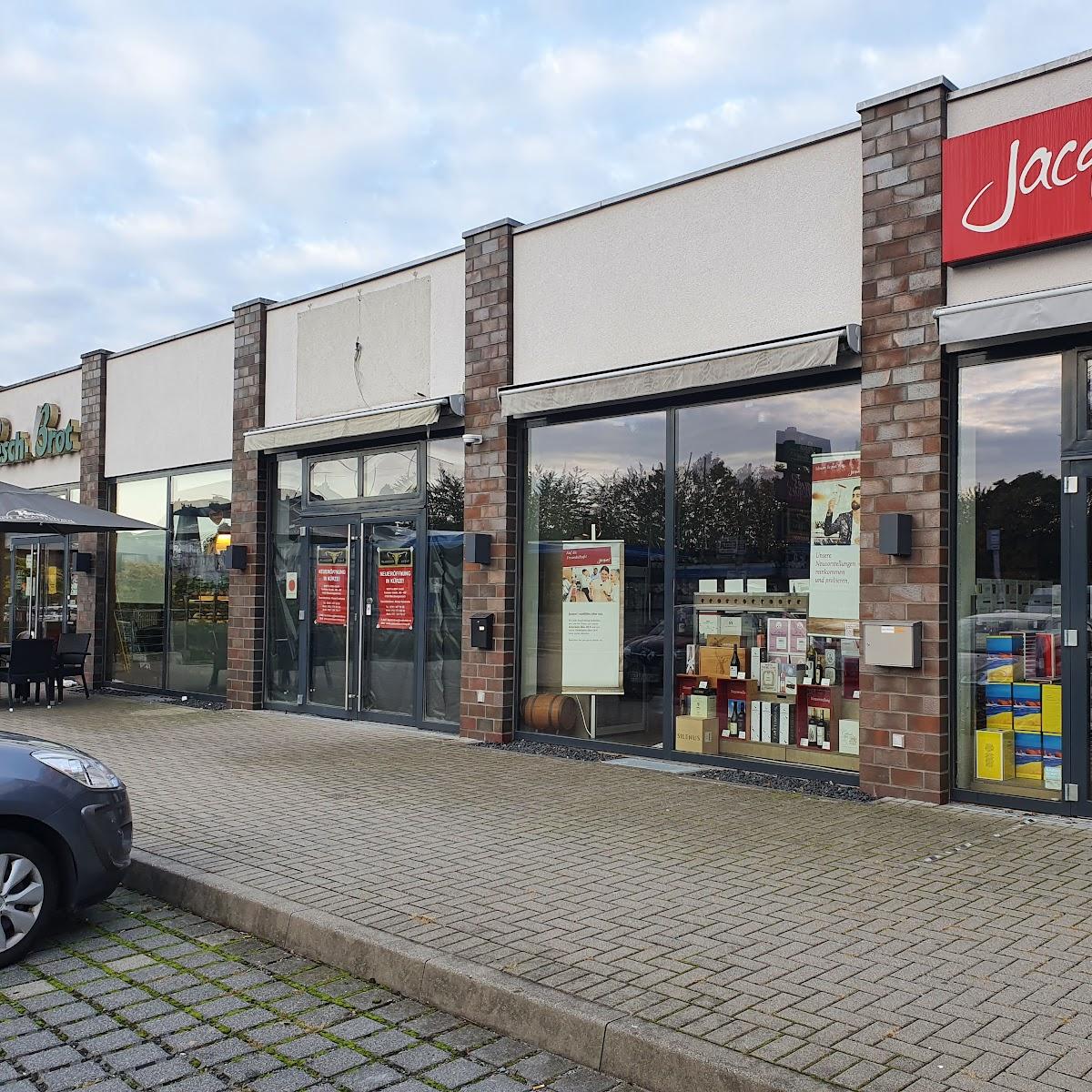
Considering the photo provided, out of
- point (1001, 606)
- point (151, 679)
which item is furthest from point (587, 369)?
point (151, 679)

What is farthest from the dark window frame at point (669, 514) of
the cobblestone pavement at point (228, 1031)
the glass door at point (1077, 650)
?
Answer: the cobblestone pavement at point (228, 1031)

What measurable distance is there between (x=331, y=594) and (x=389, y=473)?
1.63m

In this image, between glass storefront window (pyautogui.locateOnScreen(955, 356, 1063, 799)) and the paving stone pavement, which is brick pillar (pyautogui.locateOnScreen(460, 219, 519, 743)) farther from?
glass storefront window (pyautogui.locateOnScreen(955, 356, 1063, 799))

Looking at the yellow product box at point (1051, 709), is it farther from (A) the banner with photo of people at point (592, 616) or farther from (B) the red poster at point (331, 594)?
(B) the red poster at point (331, 594)

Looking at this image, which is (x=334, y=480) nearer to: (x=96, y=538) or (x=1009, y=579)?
(x=96, y=538)

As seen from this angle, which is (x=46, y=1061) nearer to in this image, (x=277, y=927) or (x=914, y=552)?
(x=277, y=927)

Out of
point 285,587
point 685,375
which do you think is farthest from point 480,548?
point 285,587

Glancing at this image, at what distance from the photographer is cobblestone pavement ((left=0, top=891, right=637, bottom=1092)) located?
367 centimetres

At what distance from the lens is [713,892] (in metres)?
5.48

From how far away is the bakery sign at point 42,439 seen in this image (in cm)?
1705

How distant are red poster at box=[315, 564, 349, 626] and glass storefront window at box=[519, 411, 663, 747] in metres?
2.69

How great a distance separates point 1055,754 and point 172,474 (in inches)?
461

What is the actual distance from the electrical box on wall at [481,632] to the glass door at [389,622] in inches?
46.0

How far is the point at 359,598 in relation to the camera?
12.3 meters
